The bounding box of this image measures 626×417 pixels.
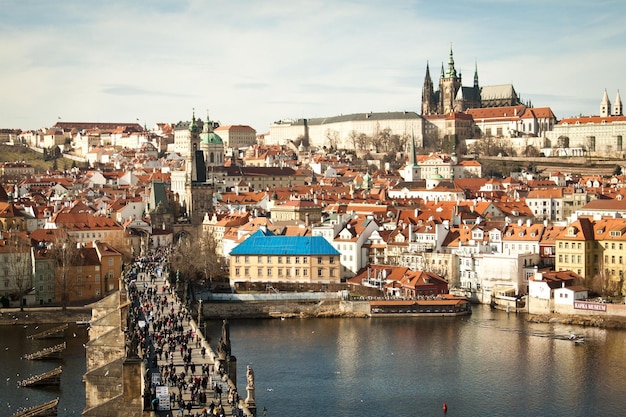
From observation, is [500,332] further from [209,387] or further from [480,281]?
[209,387]

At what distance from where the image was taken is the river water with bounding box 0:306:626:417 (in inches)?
994

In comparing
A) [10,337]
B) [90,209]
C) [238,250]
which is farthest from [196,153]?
[10,337]

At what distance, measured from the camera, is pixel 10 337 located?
33812 mm

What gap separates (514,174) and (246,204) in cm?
3179

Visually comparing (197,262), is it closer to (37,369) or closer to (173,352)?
(37,369)

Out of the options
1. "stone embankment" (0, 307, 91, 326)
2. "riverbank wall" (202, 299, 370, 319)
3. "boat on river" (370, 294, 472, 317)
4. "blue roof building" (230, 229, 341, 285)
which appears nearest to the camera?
"stone embankment" (0, 307, 91, 326)

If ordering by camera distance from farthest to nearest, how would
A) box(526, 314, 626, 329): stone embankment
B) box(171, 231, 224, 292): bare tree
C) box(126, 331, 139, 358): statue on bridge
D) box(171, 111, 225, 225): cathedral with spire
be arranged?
box(171, 111, 225, 225): cathedral with spire
box(171, 231, 224, 292): bare tree
box(526, 314, 626, 329): stone embankment
box(126, 331, 139, 358): statue on bridge

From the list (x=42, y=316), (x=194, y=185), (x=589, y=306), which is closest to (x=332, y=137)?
(x=194, y=185)

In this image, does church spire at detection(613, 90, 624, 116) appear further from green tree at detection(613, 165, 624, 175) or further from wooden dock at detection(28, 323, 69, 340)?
wooden dock at detection(28, 323, 69, 340)

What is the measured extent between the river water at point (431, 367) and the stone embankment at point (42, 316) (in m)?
5.09

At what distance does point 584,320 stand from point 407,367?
963 centimetres

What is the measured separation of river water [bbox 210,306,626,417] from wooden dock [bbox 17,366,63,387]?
4752mm

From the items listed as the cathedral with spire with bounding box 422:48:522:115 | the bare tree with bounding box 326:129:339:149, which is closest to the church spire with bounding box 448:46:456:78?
the cathedral with spire with bounding box 422:48:522:115

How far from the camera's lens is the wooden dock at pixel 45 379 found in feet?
88.0
